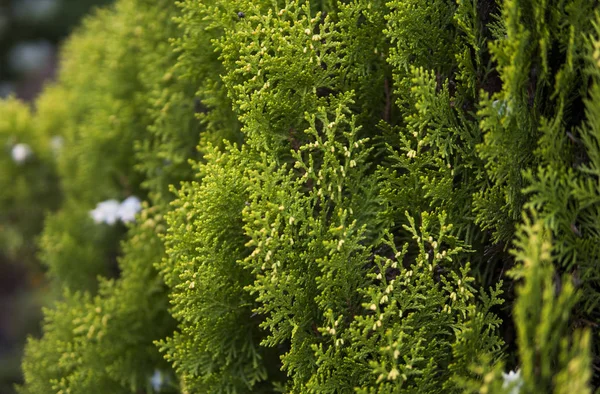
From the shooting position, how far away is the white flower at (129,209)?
10.7 feet

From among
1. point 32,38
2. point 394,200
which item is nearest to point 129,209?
point 394,200

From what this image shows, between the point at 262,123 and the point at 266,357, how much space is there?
1.12 meters

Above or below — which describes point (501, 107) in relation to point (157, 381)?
above

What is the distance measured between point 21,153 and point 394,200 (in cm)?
289

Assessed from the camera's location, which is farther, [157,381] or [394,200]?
[157,381]

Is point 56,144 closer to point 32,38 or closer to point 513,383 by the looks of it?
point 513,383

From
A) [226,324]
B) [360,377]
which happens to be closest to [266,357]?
[226,324]

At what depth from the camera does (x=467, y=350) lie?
203cm

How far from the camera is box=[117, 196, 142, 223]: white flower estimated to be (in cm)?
326

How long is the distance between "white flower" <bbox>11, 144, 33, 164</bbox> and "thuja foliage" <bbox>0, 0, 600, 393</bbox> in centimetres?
177

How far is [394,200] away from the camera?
222 centimetres

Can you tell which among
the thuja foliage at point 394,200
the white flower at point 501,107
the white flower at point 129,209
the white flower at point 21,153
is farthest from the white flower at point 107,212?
the white flower at point 501,107

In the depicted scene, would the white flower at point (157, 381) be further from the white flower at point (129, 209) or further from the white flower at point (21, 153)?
the white flower at point (21, 153)

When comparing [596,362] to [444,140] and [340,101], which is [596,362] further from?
[340,101]
